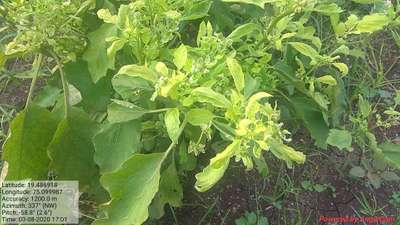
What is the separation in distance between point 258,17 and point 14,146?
2.04ft

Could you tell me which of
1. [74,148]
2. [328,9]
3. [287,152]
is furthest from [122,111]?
[328,9]

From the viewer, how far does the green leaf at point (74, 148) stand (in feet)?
4.22

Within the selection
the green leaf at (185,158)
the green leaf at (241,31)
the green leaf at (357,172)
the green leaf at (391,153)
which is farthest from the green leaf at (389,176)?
the green leaf at (241,31)

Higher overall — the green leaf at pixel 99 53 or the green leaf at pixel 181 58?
the green leaf at pixel 181 58

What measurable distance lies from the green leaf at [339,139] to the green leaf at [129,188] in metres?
0.46

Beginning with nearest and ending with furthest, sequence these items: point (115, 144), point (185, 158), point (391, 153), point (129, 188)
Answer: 1. point (129, 188)
2. point (115, 144)
3. point (185, 158)
4. point (391, 153)

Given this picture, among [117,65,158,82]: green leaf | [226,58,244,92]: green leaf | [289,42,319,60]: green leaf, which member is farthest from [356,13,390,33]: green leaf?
[117,65,158,82]: green leaf

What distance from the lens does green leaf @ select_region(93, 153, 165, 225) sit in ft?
3.60

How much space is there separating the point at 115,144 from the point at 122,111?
0.37 feet

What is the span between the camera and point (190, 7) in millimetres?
1169

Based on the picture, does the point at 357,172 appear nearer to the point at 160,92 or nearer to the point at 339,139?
the point at 339,139

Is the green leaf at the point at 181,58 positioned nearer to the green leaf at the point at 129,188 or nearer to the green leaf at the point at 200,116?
the green leaf at the point at 200,116
